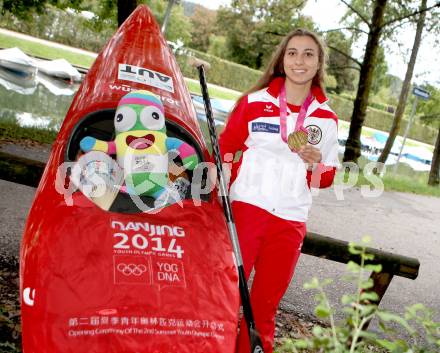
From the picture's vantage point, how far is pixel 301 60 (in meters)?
2.75

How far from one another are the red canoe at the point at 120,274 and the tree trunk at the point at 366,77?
8481 millimetres

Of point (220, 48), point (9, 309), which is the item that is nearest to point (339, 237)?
point (9, 309)

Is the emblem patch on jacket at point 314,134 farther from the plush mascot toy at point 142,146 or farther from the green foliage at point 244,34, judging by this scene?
the green foliage at point 244,34

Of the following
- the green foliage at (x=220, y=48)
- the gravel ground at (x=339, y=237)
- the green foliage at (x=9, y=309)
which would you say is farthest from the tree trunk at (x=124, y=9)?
the green foliage at (x=220, y=48)

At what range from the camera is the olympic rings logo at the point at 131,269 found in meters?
2.32

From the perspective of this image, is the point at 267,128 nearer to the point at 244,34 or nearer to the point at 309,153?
the point at 309,153

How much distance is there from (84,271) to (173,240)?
491mm

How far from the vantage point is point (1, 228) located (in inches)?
175

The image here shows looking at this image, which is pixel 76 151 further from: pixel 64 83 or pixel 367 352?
pixel 64 83

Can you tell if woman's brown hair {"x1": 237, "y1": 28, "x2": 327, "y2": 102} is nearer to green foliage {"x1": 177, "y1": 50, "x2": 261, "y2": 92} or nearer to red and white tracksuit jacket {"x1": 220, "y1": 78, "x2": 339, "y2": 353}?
red and white tracksuit jacket {"x1": 220, "y1": 78, "x2": 339, "y2": 353}

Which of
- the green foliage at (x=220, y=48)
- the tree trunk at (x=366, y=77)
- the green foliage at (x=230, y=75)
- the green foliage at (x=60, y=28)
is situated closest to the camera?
the tree trunk at (x=366, y=77)

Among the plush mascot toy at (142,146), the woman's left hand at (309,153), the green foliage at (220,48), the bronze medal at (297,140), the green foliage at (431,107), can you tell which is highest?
the green foliage at (220,48)

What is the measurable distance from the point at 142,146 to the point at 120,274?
813 mm

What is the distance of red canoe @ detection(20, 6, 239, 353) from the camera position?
2092 mm
